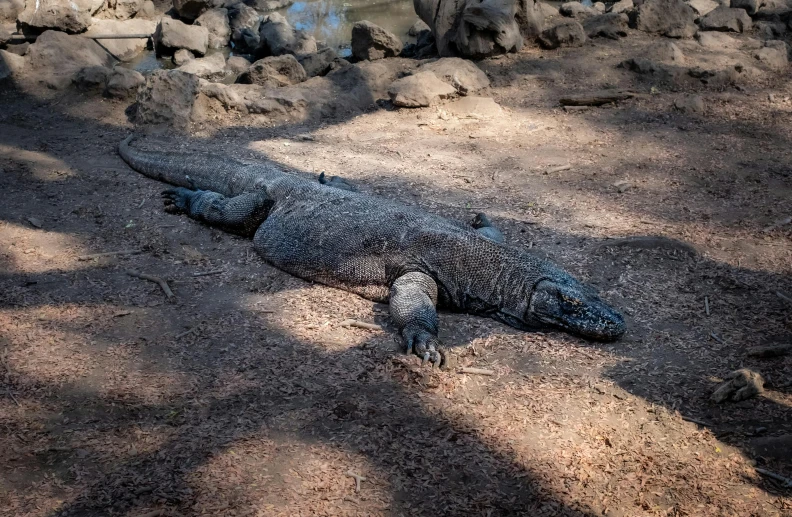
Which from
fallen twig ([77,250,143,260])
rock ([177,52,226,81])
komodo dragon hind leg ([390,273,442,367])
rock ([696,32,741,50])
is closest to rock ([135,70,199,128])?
rock ([177,52,226,81])

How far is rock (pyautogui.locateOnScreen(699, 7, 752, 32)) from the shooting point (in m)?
12.6

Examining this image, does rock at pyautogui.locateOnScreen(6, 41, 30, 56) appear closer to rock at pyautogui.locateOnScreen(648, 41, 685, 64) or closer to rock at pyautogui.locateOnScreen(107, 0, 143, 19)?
rock at pyautogui.locateOnScreen(107, 0, 143, 19)

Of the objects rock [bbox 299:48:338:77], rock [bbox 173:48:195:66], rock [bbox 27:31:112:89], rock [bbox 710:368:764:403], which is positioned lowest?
rock [bbox 173:48:195:66]

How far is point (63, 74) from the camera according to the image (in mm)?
10500

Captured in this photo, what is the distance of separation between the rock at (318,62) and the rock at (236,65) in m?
1.77

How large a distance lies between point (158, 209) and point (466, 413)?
159 inches

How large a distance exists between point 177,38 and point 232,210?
8683 mm

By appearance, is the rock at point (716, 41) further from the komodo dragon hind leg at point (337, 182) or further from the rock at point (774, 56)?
the komodo dragon hind leg at point (337, 182)

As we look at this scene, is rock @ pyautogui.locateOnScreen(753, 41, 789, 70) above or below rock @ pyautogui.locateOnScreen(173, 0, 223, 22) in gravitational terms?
above

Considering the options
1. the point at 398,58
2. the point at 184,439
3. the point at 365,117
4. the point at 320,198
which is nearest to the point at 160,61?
the point at 398,58

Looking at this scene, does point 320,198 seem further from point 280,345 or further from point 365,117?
point 365,117

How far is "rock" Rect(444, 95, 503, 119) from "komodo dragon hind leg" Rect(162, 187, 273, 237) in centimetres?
412

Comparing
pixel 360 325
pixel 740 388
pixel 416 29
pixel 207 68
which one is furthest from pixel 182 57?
pixel 740 388

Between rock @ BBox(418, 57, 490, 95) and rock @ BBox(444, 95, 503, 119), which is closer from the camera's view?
rock @ BBox(444, 95, 503, 119)
